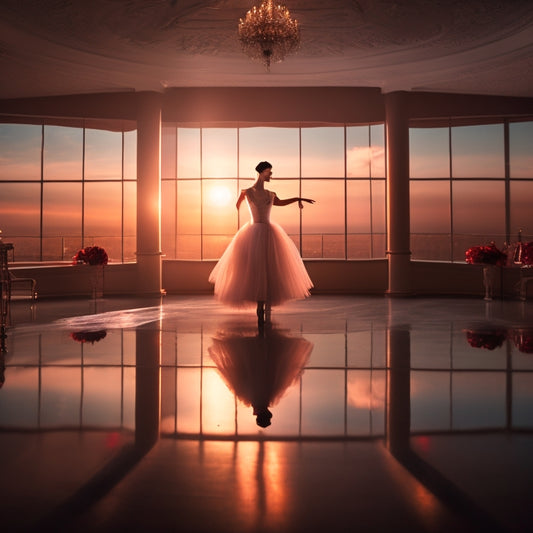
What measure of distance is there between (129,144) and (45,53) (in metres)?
16.6

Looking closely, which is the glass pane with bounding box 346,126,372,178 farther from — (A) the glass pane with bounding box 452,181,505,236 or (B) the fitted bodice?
(A) the glass pane with bounding box 452,181,505,236

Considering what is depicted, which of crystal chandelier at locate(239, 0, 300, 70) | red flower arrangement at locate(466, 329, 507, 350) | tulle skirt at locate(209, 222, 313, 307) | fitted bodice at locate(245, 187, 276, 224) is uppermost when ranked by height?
crystal chandelier at locate(239, 0, 300, 70)

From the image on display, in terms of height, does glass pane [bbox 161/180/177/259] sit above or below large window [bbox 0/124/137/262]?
below

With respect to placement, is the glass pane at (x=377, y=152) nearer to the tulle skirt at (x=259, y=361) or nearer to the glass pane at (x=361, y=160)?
the glass pane at (x=361, y=160)

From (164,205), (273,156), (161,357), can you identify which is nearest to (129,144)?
(273,156)

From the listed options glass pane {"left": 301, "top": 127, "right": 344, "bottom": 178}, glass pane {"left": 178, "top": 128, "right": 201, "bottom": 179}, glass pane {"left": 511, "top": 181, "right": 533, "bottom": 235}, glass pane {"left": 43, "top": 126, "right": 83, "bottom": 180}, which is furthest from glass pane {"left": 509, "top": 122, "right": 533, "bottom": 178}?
glass pane {"left": 43, "top": 126, "right": 83, "bottom": 180}

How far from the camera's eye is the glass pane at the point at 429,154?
2481 centimetres

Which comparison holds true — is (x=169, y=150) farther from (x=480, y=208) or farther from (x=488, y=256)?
(x=480, y=208)

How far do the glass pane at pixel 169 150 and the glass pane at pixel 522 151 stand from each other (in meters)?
14.5

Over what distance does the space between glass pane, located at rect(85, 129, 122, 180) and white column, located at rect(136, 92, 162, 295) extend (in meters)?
14.9

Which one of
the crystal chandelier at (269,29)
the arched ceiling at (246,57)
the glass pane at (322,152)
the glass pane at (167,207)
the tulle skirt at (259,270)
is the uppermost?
the glass pane at (322,152)

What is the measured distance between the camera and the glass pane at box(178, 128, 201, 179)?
421 inches

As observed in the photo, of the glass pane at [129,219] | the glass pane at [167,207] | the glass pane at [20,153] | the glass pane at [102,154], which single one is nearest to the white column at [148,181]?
the glass pane at [167,207]

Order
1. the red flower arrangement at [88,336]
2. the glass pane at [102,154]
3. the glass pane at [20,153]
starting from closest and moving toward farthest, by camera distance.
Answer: the red flower arrangement at [88,336], the glass pane at [20,153], the glass pane at [102,154]
